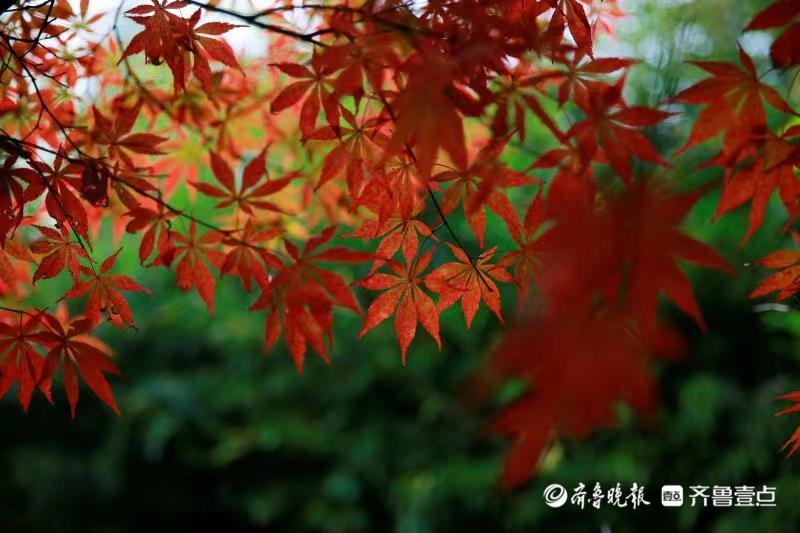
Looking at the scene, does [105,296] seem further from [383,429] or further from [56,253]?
[383,429]

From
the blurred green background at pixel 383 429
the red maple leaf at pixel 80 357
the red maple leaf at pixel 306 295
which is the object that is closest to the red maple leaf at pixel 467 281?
the red maple leaf at pixel 306 295

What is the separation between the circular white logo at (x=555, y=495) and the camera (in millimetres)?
2516

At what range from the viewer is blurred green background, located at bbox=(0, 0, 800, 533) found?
2.51 meters

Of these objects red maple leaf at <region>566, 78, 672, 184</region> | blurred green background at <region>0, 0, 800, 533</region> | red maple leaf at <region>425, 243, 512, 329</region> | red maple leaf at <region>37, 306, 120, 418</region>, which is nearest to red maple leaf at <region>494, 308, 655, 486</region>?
red maple leaf at <region>566, 78, 672, 184</region>

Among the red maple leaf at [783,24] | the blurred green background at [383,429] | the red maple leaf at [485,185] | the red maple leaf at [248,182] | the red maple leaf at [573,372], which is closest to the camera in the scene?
the red maple leaf at [573,372]

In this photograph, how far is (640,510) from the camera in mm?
2584

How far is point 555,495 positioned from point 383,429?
0.70m

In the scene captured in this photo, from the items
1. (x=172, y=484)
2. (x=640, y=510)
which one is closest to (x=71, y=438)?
(x=172, y=484)

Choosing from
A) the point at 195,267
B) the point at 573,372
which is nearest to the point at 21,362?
the point at 195,267

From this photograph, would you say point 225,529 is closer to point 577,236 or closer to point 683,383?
point 683,383

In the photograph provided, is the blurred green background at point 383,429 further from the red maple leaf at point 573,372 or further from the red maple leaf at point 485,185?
the red maple leaf at point 573,372

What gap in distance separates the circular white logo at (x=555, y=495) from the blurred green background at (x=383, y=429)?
4 cm

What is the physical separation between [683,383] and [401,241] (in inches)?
82.2

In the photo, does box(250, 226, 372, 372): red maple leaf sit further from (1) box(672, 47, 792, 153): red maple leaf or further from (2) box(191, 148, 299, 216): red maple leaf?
(1) box(672, 47, 792, 153): red maple leaf
